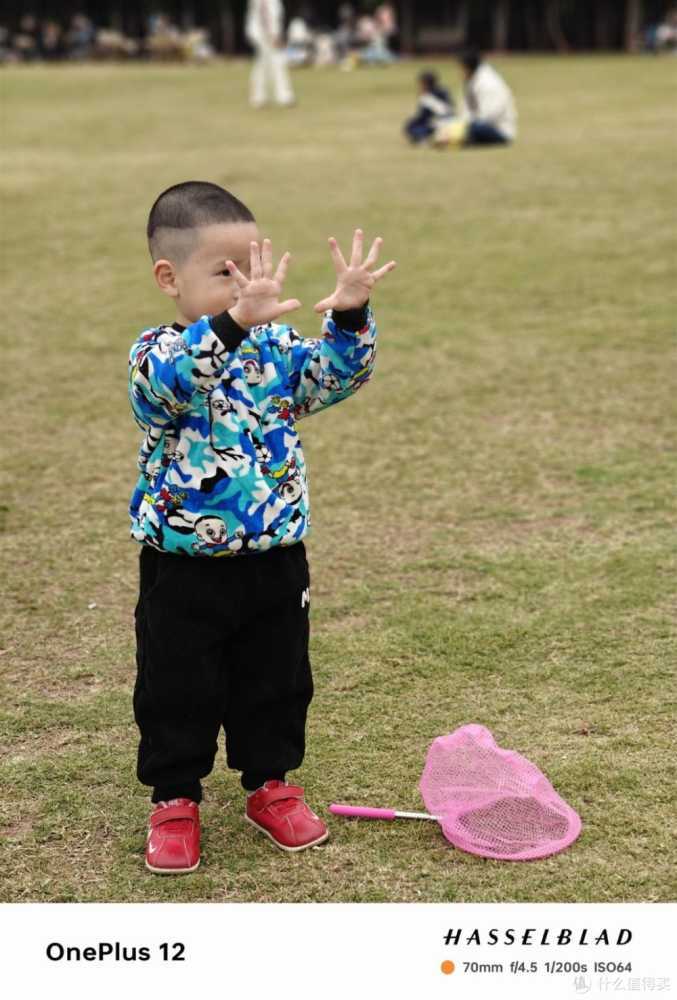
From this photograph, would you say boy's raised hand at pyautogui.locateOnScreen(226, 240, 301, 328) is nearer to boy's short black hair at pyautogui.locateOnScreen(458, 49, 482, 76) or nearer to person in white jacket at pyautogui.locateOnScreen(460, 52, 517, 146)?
boy's short black hair at pyautogui.locateOnScreen(458, 49, 482, 76)

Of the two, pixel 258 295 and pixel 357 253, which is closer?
pixel 258 295

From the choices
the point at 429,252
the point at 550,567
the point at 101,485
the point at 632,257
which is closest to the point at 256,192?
the point at 429,252

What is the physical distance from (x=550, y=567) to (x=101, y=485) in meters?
1.69

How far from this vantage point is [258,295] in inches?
90.8

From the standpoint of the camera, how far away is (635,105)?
1783 cm

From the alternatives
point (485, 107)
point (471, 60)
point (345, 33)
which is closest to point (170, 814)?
point (471, 60)

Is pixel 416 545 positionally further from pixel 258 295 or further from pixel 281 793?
pixel 258 295

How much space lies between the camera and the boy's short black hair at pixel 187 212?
98.3 inches

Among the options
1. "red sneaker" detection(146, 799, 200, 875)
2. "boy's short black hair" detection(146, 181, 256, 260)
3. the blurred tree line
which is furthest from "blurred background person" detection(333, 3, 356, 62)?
"red sneaker" detection(146, 799, 200, 875)

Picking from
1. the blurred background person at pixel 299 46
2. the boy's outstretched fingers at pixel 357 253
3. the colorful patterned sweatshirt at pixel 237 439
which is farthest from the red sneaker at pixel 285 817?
the blurred background person at pixel 299 46

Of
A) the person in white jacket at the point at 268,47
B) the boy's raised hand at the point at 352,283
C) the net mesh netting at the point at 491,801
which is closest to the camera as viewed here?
the boy's raised hand at the point at 352,283

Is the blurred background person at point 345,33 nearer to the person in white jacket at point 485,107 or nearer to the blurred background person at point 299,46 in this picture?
the blurred background person at point 299,46

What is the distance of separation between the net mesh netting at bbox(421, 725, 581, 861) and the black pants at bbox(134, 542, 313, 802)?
0.96ft

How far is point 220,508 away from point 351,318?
0.41 meters
